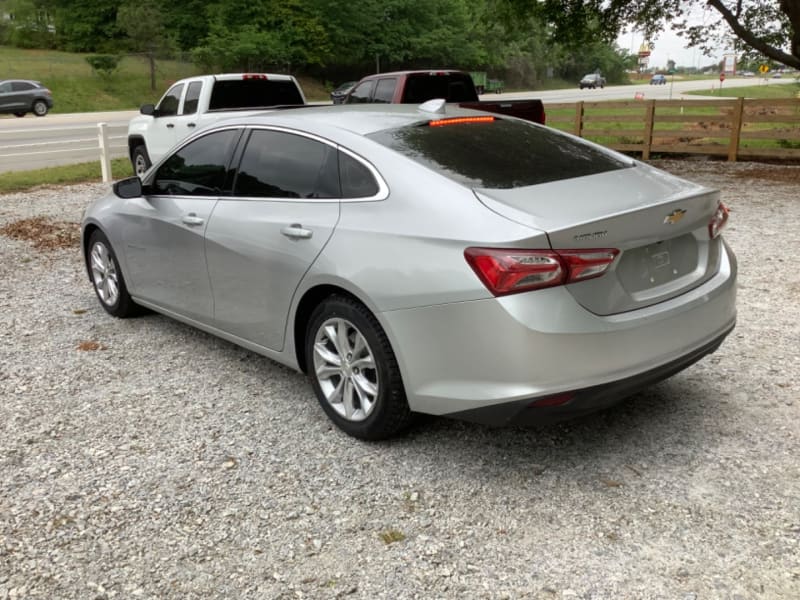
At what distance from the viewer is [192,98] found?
12.0m

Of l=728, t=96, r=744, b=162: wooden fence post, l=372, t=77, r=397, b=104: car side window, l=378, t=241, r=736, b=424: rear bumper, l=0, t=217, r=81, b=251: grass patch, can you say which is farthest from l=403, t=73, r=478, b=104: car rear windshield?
l=378, t=241, r=736, b=424: rear bumper

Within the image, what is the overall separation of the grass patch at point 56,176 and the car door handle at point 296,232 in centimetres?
1089

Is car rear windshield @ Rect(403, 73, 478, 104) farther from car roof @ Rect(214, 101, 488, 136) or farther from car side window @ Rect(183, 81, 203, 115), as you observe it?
car roof @ Rect(214, 101, 488, 136)

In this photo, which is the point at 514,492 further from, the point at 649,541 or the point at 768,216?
the point at 768,216

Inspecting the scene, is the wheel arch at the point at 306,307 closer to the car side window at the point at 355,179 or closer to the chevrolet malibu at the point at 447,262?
the chevrolet malibu at the point at 447,262

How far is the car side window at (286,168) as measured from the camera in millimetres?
3791

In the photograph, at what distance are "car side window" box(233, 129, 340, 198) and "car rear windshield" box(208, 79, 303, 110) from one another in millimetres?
8029

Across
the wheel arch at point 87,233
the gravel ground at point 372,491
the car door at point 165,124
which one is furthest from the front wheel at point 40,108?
the gravel ground at point 372,491

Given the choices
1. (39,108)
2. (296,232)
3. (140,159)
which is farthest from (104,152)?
(39,108)

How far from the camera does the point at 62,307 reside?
6219 mm

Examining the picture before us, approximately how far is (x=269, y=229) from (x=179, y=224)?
999 mm

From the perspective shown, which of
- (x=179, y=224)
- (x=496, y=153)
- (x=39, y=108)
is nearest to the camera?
(x=496, y=153)

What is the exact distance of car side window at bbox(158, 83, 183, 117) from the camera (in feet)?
40.8

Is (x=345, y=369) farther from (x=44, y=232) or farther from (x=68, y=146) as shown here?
(x=68, y=146)
